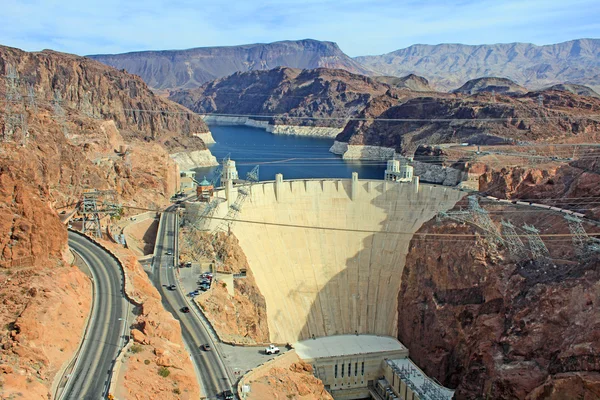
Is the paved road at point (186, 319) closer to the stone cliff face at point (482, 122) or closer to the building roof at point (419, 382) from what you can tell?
the building roof at point (419, 382)

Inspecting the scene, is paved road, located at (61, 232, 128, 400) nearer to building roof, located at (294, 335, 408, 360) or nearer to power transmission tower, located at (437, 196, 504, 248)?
building roof, located at (294, 335, 408, 360)

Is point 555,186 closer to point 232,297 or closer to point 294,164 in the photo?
point 232,297

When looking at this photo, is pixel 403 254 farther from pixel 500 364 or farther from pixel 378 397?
pixel 500 364

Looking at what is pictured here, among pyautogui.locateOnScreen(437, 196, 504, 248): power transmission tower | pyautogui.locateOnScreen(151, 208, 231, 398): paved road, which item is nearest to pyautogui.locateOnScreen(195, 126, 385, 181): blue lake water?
pyautogui.locateOnScreen(437, 196, 504, 248): power transmission tower

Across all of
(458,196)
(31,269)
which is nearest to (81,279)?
(31,269)

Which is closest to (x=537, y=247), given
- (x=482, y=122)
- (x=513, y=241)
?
(x=513, y=241)

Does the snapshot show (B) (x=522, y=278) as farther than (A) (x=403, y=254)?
No

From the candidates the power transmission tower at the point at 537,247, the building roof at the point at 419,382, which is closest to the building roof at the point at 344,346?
the building roof at the point at 419,382
